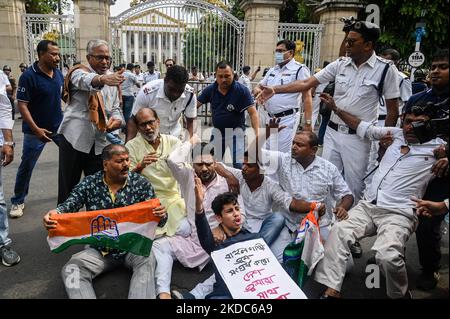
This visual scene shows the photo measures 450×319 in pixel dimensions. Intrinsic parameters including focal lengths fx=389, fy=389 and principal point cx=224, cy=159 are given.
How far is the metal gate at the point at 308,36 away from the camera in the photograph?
11.7 meters

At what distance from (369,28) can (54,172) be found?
4975 millimetres

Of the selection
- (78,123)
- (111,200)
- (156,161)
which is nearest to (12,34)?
(78,123)

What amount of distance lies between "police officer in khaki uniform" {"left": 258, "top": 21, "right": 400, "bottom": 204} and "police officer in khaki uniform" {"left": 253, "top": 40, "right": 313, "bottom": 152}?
2.80 feet

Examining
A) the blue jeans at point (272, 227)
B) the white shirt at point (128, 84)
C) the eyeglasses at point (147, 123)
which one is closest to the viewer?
the blue jeans at point (272, 227)

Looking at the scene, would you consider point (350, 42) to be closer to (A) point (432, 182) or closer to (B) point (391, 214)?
(A) point (432, 182)

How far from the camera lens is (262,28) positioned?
37.9 ft

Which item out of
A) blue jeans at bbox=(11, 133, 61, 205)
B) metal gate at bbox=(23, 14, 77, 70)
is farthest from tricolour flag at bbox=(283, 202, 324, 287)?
metal gate at bbox=(23, 14, 77, 70)

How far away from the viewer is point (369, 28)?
3.18 metres

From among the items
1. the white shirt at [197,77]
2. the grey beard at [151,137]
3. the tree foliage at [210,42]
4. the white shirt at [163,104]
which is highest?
the tree foliage at [210,42]

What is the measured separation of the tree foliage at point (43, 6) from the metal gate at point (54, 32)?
4839 millimetres

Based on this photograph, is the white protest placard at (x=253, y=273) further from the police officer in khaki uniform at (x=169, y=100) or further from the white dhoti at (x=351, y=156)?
the police officer in khaki uniform at (x=169, y=100)

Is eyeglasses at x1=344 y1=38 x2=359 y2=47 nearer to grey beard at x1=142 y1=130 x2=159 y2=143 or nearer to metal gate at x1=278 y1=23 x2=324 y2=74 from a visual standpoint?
grey beard at x1=142 y1=130 x2=159 y2=143

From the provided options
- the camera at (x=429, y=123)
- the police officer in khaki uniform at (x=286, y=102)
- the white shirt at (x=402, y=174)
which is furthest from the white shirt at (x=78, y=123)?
the camera at (x=429, y=123)
